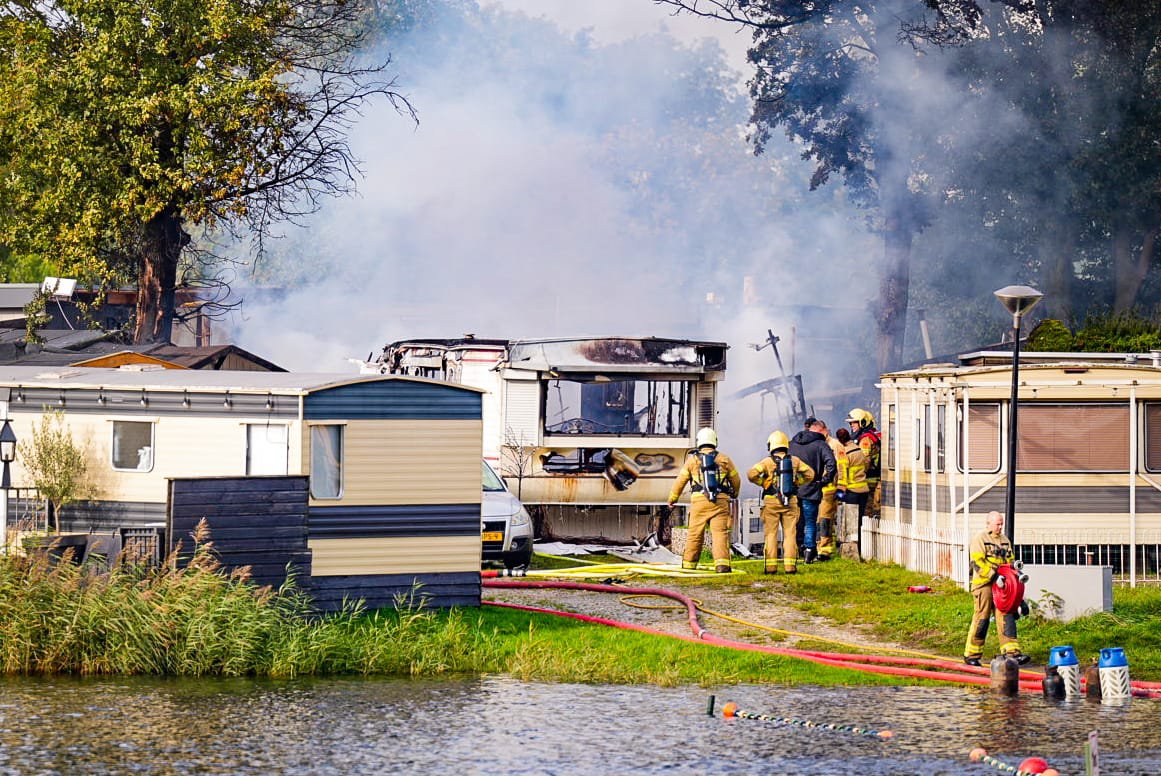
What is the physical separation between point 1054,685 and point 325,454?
7466 mm

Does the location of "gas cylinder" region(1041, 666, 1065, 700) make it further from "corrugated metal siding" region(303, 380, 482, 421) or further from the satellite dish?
the satellite dish

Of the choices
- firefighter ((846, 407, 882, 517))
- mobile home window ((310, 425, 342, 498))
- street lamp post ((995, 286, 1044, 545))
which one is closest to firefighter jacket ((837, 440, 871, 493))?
firefighter ((846, 407, 882, 517))

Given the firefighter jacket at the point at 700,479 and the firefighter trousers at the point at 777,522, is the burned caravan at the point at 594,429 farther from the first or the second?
the firefighter trousers at the point at 777,522

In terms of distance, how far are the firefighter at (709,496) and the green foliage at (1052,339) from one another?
6.26m

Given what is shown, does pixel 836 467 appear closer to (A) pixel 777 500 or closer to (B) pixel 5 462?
(A) pixel 777 500

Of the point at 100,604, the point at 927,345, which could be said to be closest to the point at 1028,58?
the point at 927,345

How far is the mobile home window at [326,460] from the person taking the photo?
56.0 ft

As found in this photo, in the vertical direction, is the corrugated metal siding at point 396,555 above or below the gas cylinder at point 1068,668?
above

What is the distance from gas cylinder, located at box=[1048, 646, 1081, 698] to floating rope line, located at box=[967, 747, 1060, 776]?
2.87m

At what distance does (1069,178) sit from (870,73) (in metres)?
6.19

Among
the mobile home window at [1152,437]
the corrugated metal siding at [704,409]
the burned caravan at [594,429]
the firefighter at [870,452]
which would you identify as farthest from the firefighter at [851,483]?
the mobile home window at [1152,437]

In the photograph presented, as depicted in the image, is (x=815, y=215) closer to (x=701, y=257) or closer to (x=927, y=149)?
(x=701, y=257)

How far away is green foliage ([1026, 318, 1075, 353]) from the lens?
25.3 meters

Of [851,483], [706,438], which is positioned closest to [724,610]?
[706,438]
